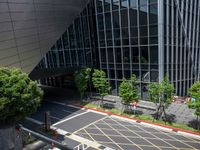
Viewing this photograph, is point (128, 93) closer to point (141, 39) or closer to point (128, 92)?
point (128, 92)

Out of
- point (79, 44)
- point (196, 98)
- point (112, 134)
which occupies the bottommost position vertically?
point (112, 134)

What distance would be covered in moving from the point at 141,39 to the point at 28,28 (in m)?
16.4

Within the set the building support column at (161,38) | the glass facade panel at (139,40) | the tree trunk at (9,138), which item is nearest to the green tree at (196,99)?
the building support column at (161,38)

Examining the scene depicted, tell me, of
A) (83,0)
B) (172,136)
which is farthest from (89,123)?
(83,0)

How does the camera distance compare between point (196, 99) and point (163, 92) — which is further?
point (163, 92)

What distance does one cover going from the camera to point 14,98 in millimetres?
16078

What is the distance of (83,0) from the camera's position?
120 ft

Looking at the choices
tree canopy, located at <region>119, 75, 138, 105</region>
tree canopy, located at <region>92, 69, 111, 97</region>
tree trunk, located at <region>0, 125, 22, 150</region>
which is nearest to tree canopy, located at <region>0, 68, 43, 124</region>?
tree trunk, located at <region>0, 125, 22, 150</region>

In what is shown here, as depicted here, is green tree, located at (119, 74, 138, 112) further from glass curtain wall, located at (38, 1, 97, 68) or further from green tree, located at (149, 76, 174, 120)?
glass curtain wall, located at (38, 1, 97, 68)

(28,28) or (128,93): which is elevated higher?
(28,28)

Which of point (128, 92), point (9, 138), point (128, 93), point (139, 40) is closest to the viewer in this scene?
point (9, 138)

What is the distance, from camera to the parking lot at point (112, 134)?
2136cm

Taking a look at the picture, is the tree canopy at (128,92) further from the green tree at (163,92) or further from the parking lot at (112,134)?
the parking lot at (112,134)

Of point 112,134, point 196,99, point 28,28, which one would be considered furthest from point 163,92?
point 28,28
